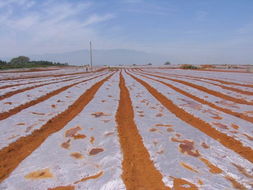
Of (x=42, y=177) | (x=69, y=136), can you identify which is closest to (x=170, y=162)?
(x=42, y=177)

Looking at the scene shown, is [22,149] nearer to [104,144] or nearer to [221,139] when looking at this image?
[104,144]

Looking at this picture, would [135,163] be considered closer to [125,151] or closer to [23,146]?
[125,151]

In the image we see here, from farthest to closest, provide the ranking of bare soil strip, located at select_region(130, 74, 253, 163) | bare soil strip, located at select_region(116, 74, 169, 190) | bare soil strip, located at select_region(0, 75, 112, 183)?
bare soil strip, located at select_region(130, 74, 253, 163) → bare soil strip, located at select_region(0, 75, 112, 183) → bare soil strip, located at select_region(116, 74, 169, 190)

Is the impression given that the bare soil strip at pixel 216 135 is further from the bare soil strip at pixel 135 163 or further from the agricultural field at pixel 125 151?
the bare soil strip at pixel 135 163

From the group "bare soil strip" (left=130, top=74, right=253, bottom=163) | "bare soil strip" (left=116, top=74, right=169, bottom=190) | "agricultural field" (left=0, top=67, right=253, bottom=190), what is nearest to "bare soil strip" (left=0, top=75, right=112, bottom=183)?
"agricultural field" (left=0, top=67, right=253, bottom=190)

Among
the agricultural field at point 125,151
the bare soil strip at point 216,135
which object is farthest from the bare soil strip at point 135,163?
the bare soil strip at point 216,135

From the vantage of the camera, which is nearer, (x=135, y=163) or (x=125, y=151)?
(x=135, y=163)

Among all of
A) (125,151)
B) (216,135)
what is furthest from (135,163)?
(216,135)

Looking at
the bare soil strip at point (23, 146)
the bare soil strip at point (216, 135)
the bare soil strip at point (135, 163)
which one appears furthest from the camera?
the bare soil strip at point (216, 135)

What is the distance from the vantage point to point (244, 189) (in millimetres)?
2463

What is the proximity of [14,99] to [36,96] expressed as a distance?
3.26 feet

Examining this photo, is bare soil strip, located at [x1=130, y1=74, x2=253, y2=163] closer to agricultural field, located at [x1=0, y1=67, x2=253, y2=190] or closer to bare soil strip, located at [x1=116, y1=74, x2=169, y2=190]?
agricultural field, located at [x1=0, y1=67, x2=253, y2=190]

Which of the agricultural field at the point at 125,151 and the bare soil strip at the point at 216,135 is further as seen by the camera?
the bare soil strip at the point at 216,135

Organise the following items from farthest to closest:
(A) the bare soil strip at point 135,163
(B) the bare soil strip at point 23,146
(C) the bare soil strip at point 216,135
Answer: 1. (C) the bare soil strip at point 216,135
2. (B) the bare soil strip at point 23,146
3. (A) the bare soil strip at point 135,163
